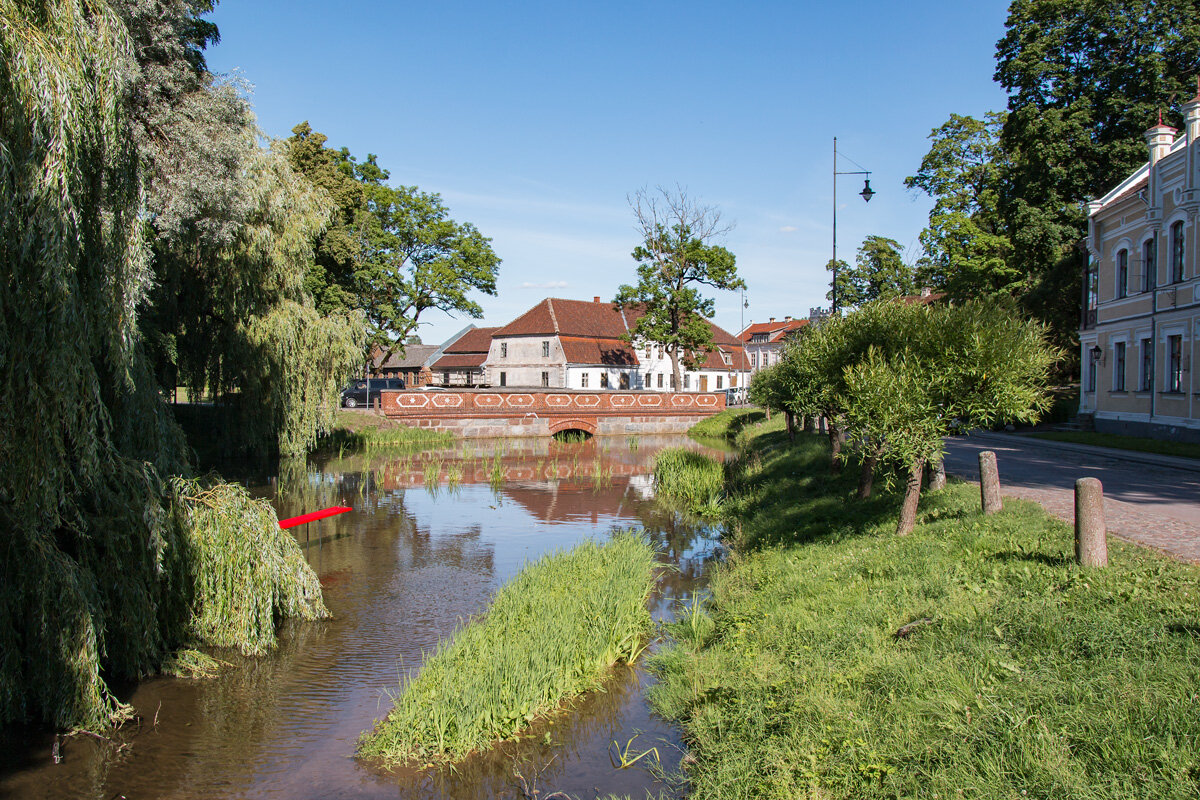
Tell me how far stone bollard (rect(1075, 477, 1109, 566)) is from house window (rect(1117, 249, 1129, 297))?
23607 mm

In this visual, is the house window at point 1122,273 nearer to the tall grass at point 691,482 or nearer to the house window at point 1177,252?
the house window at point 1177,252

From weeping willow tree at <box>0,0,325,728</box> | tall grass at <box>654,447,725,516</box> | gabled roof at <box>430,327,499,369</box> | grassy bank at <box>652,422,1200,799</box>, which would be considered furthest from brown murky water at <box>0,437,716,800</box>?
gabled roof at <box>430,327,499,369</box>

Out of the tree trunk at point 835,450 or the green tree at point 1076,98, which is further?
the green tree at point 1076,98

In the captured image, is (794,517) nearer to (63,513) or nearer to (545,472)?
(63,513)

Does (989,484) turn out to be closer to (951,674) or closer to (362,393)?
(951,674)

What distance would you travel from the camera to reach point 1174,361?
2367 cm

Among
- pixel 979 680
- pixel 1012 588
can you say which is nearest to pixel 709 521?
pixel 1012 588

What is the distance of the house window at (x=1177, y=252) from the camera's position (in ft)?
76.4

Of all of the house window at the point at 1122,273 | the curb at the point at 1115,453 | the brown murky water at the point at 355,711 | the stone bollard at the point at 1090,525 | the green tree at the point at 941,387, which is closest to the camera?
the brown murky water at the point at 355,711

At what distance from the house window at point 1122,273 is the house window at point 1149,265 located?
4.41 feet

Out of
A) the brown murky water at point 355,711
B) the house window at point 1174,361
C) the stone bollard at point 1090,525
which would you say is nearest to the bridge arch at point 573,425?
the brown murky water at point 355,711

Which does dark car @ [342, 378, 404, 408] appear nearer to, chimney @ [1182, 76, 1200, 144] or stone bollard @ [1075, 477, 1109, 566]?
chimney @ [1182, 76, 1200, 144]

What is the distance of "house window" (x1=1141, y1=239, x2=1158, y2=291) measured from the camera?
24672 mm

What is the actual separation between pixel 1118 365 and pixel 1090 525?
2379 cm
